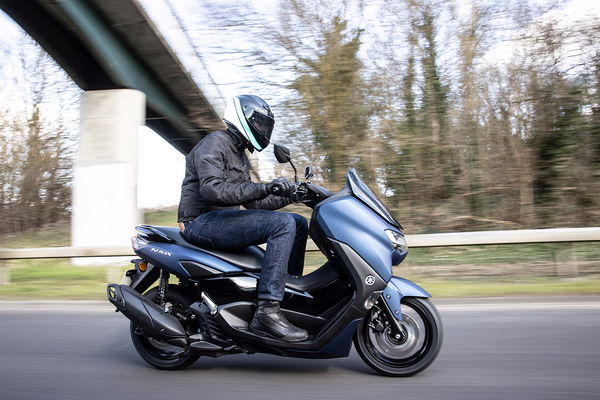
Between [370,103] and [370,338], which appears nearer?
[370,338]

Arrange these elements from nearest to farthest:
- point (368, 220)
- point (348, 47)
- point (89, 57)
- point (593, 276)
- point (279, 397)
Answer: point (279, 397)
point (368, 220)
point (593, 276)
point (348, 47)
point (89, 57)

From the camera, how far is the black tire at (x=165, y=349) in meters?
3.91

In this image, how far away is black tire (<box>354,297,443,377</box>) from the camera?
357cm

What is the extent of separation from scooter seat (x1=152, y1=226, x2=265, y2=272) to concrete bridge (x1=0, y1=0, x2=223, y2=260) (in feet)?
22.7

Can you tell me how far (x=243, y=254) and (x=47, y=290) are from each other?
5.24 metres

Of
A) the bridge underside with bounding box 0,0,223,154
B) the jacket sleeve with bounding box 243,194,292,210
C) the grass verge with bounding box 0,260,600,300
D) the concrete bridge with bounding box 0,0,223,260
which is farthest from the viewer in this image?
the concrete bridge with bounding box 0,0,223,260

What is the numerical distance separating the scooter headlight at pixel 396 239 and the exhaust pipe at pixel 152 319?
1.41m

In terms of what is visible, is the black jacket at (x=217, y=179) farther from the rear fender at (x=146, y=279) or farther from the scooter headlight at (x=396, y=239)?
the scooter headlight at (x=396, y=239)

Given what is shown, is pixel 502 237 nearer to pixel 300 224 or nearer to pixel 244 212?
pixel 300 224

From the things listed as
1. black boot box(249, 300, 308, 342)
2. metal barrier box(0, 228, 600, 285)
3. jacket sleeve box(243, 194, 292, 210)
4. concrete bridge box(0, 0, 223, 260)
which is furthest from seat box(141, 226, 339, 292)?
concrete bridge box(0, 0, 223, 260)

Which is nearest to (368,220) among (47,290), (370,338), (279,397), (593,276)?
(370,338)

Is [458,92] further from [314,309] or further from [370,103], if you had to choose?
[314,309]

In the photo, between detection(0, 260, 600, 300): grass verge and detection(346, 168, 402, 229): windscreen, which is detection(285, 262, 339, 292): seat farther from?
detection(0, 260, 600, 300): grass verge

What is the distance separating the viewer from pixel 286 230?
12.1 feet
